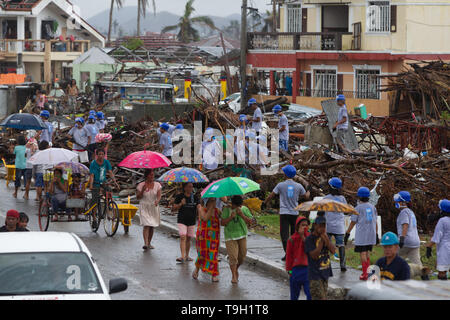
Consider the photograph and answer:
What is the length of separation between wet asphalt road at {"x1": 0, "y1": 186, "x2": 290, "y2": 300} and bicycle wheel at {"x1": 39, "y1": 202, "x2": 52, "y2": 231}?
2.29 ft

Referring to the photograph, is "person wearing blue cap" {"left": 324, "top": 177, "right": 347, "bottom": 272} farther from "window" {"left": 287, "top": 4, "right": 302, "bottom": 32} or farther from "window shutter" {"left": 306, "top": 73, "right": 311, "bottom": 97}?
"window" {"left": 287, "top": 4, "right": 302, "bottom": 32}

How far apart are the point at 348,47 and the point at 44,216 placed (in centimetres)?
3072

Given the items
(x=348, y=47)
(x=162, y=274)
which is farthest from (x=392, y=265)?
(x=348, y=47)

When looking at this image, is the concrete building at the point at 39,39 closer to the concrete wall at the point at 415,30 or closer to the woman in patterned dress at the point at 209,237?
the concrete wall at the point at 415,30

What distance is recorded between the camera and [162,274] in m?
14.2

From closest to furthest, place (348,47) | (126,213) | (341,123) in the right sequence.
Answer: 1. (126,213)
2. (341,123)
3. (348,47)

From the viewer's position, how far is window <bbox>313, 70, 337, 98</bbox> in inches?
1811

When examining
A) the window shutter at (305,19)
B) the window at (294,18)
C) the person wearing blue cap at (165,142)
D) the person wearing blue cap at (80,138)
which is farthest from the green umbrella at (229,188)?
the window at (294,18)

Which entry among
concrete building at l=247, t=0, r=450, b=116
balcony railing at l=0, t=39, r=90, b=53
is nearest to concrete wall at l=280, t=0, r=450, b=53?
concrete building at l=247, t=0, r=450, b=116

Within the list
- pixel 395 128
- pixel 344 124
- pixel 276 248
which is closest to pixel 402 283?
pixel 276 248

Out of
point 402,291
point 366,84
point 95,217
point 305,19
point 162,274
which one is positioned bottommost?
point 162,274

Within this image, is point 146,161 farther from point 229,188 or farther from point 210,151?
point 210,151

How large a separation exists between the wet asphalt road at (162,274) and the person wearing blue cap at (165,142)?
4.75 m
